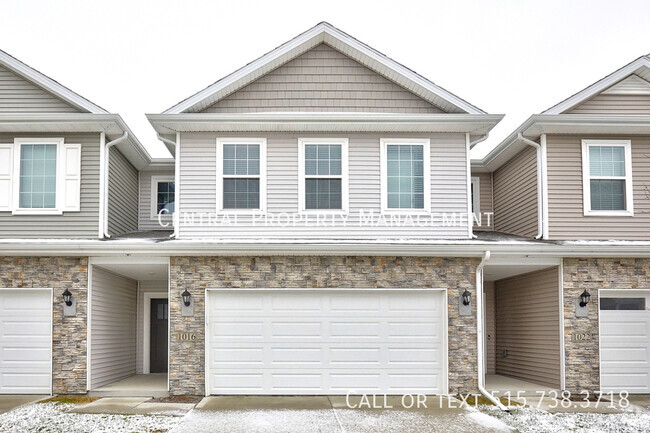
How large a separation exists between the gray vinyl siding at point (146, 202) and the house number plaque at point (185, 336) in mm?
4609

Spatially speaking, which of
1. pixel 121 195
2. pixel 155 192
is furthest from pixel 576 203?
pixel 155 192

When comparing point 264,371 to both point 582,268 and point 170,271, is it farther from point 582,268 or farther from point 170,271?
point 582,268

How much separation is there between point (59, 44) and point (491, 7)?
20855 millimetres

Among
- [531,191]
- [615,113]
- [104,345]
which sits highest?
[615,113]

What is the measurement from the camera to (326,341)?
11219 millimetres

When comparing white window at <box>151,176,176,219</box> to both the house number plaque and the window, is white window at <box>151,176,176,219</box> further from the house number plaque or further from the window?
the house number plaque

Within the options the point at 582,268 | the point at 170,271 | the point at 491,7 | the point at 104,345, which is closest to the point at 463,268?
the point at 582,268

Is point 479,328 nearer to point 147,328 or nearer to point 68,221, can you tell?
point 147,328

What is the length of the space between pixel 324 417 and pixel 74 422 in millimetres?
3646

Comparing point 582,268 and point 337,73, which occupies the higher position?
point 337,73

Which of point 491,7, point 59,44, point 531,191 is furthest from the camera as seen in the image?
point 59,44

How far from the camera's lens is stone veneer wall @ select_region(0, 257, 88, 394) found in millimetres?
10984

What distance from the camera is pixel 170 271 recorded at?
11.1 meters

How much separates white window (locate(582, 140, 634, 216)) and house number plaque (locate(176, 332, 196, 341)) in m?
7.92
